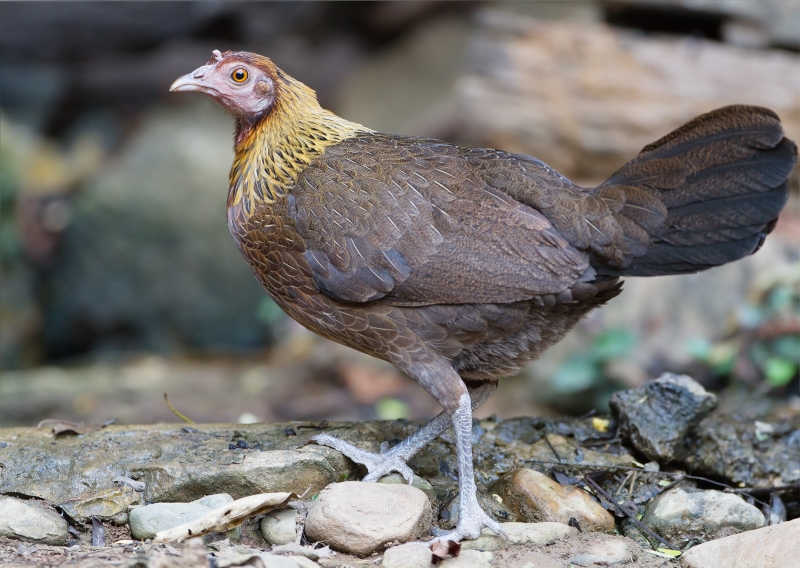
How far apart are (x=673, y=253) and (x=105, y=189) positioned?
7785mm

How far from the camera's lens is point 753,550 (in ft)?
10.5

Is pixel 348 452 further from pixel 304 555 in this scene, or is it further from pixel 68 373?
pixel 68 373

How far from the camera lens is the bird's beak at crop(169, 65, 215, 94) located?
402cm

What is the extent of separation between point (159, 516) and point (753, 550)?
247 cm

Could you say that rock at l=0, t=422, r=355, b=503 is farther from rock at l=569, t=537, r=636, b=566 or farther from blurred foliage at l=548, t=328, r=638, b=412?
blurred foliage at l=548, t=328, r=638, b=412

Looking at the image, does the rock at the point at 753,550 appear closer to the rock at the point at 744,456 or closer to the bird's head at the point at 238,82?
the rock at the point at 744,456

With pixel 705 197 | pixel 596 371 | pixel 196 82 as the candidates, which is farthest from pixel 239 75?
pixel 596 371

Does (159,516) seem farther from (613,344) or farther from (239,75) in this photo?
(613,344)

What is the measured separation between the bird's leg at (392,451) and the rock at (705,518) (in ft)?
3.68

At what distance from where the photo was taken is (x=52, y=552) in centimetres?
317

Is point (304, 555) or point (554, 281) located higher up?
point (554, 281)

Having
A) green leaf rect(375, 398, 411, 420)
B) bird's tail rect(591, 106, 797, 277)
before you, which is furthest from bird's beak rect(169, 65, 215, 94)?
green leaf rect(375, 398, 411, 420)

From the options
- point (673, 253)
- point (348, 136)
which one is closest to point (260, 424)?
point (348, 136)

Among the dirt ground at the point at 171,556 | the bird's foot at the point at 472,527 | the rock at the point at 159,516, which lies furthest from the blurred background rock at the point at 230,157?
the rock at the point at 159,516
